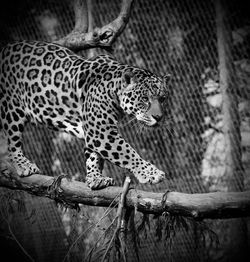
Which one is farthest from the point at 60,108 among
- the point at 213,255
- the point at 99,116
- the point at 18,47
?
the point at 213,255

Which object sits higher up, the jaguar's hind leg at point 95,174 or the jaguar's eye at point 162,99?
the jaguar's eye at point 162,99

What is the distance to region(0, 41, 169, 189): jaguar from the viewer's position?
3.49 meters

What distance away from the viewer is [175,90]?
18.3ft

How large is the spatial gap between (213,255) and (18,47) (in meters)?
3.15

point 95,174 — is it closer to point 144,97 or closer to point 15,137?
point 144,97

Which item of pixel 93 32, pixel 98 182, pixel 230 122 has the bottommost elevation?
pixel 230 122

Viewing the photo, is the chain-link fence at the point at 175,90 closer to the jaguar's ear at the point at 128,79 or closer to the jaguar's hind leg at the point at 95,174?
the jaguar's hind leg at the point at 95,174

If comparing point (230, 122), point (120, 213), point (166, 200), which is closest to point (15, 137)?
point (120, 213)

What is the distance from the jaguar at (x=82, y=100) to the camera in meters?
3.49

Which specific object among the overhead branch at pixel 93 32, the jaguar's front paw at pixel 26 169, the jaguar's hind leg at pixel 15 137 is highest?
the overhead branch at pixel 93 32

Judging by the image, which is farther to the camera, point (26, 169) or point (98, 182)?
point (26, 169)

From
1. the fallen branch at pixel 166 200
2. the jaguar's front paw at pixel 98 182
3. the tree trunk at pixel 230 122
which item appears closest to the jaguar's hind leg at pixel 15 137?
the fallen branch at pixel 166 200

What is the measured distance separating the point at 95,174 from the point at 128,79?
73cm

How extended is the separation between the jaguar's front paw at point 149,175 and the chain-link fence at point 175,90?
172cm
